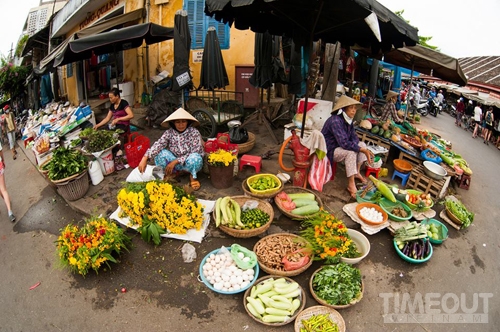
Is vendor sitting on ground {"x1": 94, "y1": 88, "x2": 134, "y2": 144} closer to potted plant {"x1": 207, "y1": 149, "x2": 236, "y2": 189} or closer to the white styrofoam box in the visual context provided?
potted plant {"x1": 207, "y1": 149, "x2": 236, "y2": 189}

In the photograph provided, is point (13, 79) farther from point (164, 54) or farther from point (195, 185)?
point (195, 185)

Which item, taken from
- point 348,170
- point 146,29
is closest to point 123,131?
point 146,29

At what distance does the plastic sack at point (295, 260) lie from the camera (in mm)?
3371

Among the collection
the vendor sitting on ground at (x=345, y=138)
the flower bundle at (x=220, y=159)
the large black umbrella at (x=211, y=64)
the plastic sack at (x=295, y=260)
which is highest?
the large black umbrella at (x=211, y=64)

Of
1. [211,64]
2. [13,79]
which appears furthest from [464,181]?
[13,79]

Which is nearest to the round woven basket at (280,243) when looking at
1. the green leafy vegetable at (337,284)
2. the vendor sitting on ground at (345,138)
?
the green leafy vegetable at (337,284)

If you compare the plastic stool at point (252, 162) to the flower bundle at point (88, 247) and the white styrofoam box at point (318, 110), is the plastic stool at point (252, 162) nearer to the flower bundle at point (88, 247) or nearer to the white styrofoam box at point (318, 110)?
the white styrofoam box at point (318, 110)

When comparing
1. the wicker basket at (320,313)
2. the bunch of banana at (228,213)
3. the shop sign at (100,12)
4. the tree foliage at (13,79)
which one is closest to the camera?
the wicker basket at (320,313)

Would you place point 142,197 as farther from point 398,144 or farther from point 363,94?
point 363,94

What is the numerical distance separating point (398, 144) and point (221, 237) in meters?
4.28

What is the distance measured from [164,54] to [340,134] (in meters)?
7.87

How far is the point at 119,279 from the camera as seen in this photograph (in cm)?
351

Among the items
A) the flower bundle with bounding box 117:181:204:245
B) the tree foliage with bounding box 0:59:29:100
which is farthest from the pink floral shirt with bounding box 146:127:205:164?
the tree foliage with bounding box 0:59:29:100

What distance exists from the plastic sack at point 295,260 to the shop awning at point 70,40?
614 centimetres
